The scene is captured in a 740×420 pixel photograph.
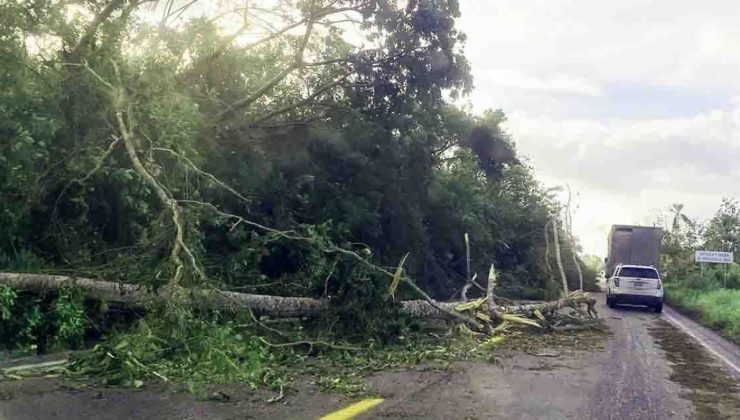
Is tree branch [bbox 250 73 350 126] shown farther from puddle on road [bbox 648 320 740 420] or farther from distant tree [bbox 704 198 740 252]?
distant tree [bbox 704 198 740 252]

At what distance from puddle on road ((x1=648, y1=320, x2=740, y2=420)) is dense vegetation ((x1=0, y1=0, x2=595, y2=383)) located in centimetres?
402

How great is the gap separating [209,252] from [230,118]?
19.4 ft

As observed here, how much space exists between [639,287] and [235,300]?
1946 centimetres

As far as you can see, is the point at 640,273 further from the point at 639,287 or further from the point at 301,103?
the point at 301,103

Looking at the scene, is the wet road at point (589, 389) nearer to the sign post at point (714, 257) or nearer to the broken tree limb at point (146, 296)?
the broken tree limb at point (146, 296)

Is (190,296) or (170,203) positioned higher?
(170,203)

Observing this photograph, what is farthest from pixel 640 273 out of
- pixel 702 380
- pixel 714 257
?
Result: pixel 702 380

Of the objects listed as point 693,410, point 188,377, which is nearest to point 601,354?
point 693,410

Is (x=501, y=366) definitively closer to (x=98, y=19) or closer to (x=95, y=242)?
(x=95, y=242)

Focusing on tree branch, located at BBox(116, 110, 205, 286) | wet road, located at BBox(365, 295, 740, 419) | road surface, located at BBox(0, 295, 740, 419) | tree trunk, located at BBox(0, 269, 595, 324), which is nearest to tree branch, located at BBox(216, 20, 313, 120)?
tree branch, located at BBox(116, 110, 205, 286)

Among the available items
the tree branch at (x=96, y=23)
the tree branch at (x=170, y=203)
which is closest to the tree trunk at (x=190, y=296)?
the tree branch at (x=170, y=203)

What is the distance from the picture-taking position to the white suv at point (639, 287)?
26.2 metres

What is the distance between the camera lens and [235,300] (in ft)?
33.5

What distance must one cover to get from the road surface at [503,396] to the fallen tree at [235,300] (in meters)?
1.79
